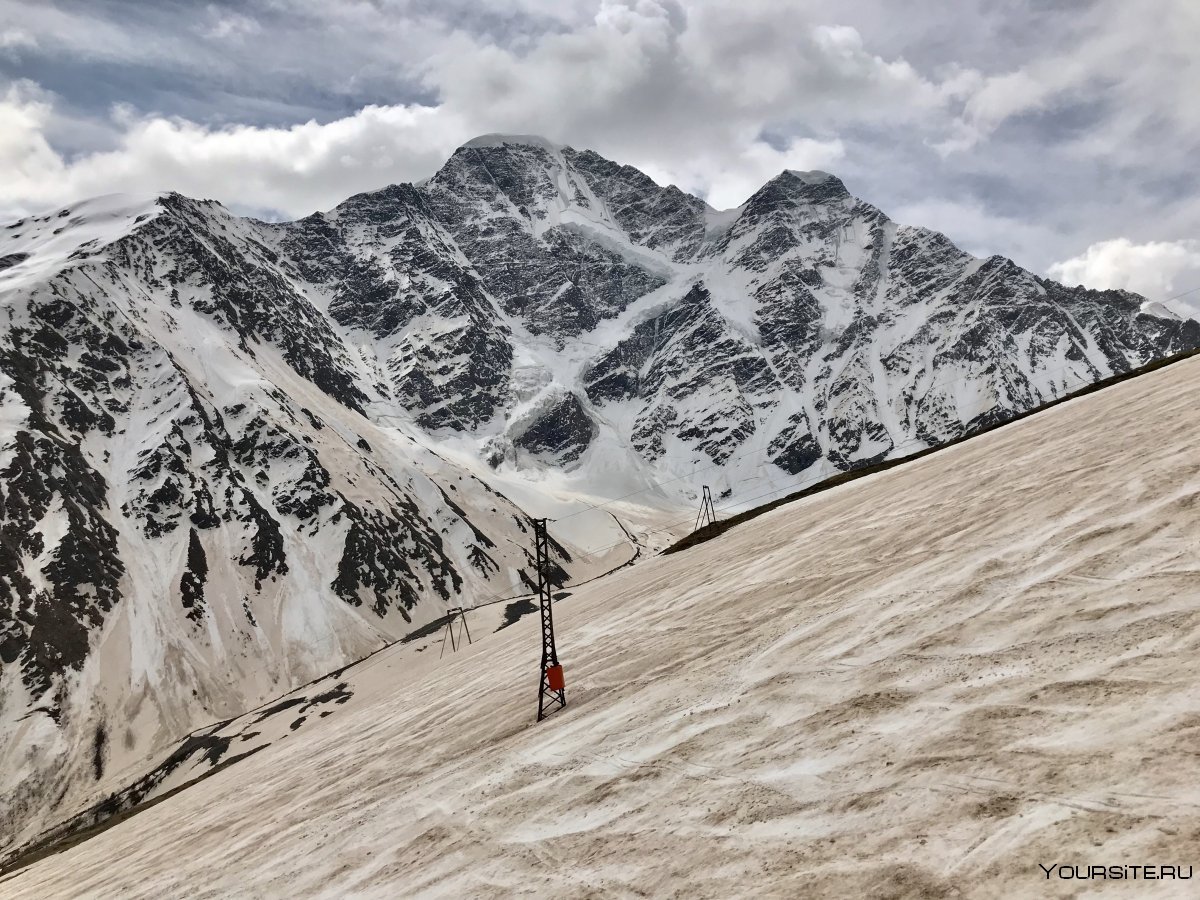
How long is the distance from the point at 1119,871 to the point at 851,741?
12.6 feet

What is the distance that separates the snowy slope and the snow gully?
9 cm

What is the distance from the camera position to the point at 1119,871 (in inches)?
255

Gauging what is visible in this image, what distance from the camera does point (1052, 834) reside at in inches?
281

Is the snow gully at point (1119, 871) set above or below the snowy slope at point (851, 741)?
below

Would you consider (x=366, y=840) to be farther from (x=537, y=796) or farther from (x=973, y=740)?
(x=973, y=740)

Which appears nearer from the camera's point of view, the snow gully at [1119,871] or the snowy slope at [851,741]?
the snow gully at [1119,871]

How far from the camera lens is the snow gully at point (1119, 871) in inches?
245

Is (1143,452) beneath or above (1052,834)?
above

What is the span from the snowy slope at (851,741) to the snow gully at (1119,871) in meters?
0.09

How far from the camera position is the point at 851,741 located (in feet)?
33.3

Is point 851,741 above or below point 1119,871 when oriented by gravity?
above

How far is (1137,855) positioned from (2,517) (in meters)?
152

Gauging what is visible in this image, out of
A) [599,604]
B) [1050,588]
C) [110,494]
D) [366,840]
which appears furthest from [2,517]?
[1050,588]

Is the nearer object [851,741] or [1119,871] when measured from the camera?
[1119,871]
